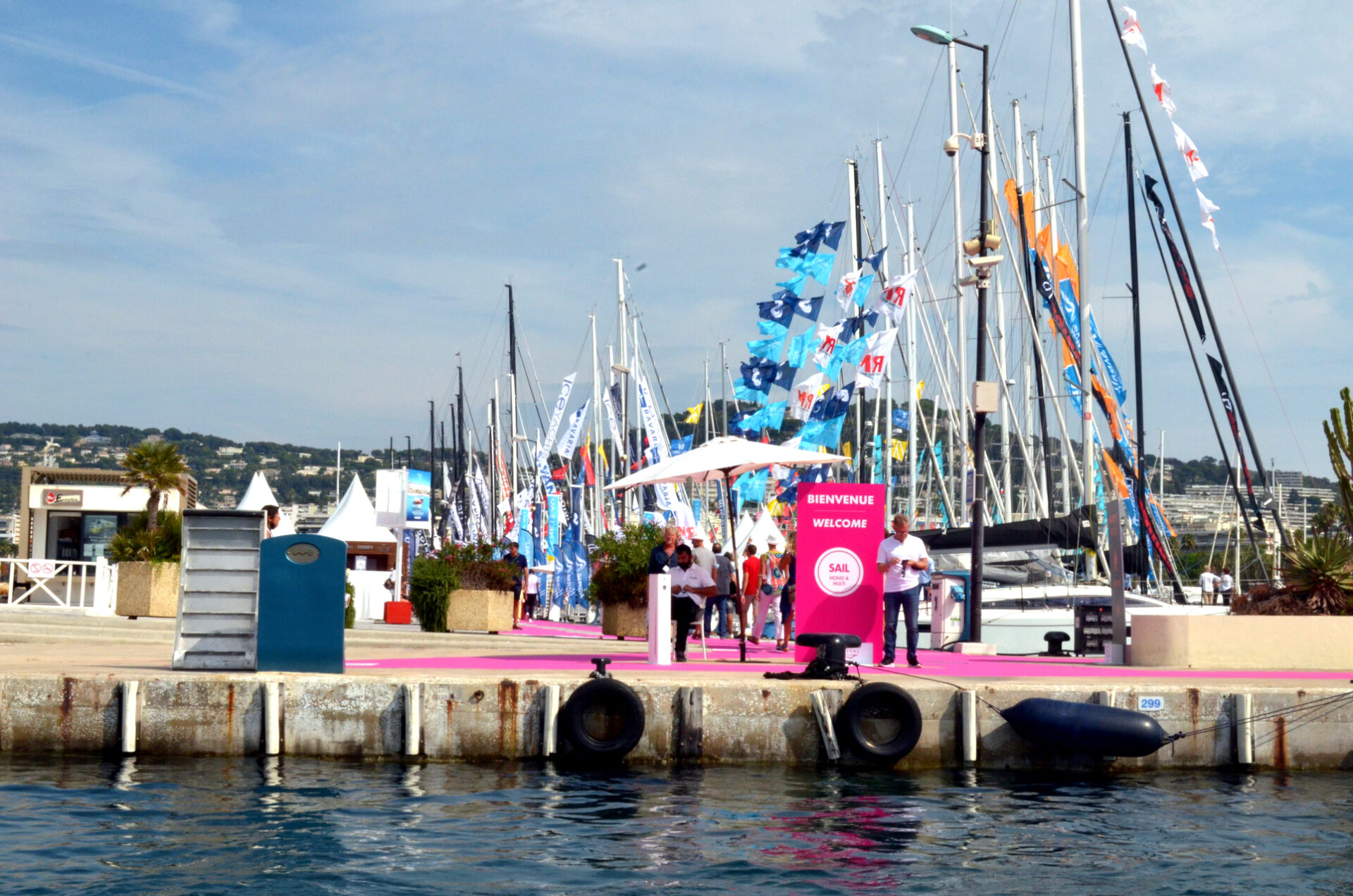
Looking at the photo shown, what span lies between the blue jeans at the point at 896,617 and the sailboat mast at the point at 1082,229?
8103 mm

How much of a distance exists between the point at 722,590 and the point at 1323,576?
8966mm

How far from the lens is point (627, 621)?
23.0 m

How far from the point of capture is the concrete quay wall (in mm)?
13148

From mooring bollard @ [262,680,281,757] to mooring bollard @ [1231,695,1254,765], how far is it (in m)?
9.43

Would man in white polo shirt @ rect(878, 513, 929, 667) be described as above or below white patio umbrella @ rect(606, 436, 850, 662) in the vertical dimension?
below

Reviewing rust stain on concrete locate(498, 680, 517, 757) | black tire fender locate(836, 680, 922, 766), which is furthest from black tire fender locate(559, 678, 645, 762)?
black tire fender locate(836, 680, 922, 766)

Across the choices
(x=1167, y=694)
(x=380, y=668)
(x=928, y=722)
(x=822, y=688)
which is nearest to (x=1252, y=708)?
(x=1167, y=694)

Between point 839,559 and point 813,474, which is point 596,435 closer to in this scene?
point 813,474

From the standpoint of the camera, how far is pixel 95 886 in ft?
28.4

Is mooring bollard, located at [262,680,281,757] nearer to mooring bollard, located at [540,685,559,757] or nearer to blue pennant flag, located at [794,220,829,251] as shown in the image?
mooring bollard, located at [540,685,559,757]

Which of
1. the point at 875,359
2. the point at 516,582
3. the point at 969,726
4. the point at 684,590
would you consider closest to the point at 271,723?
the point at 684,590

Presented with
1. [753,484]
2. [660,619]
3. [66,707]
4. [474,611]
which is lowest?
[66,707]

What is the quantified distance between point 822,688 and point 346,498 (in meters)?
31.6

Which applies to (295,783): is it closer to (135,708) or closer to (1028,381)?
(135,708)
